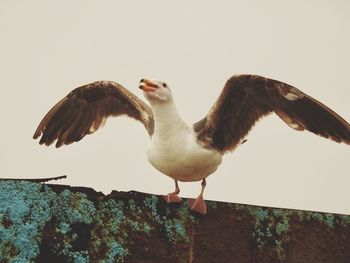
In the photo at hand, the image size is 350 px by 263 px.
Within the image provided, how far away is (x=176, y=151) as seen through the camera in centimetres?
386

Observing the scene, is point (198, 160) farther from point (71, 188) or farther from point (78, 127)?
point (71, 188)

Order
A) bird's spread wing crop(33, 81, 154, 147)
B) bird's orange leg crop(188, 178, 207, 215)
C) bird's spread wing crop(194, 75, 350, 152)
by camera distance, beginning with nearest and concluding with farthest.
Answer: bird's orange leg crop(188, 178, 207, 215)
bird's spread wing crop(194, 75, 350, 152)
bird's spread wing crop(33, 81, 154, 147)

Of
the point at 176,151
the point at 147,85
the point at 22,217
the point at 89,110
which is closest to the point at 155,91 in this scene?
the point at 147,85

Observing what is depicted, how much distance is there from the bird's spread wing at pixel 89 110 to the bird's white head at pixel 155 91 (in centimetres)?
63

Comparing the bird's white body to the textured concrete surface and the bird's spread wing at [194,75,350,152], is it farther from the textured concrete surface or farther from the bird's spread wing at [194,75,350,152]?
the textured concrete surface

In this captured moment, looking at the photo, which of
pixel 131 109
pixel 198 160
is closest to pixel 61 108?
pixel 131 109

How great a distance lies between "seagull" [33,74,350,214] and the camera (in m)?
3.80

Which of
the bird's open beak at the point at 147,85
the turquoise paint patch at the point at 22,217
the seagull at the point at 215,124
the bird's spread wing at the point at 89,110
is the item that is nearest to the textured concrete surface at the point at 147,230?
the turquoise paint patch at the point at 22,217

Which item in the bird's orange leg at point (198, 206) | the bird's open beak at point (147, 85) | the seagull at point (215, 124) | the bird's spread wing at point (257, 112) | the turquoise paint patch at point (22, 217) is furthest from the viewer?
the bird's open beak at point (147, 85)

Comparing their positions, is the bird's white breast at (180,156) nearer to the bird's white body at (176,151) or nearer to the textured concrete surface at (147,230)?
the bird's white body at (176,151)

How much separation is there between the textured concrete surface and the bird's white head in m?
2.09

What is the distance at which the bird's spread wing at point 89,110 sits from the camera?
455cm

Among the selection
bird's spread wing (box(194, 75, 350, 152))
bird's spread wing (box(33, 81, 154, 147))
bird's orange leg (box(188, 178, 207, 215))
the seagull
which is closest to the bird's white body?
the seagull

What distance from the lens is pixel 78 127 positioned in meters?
4.71
